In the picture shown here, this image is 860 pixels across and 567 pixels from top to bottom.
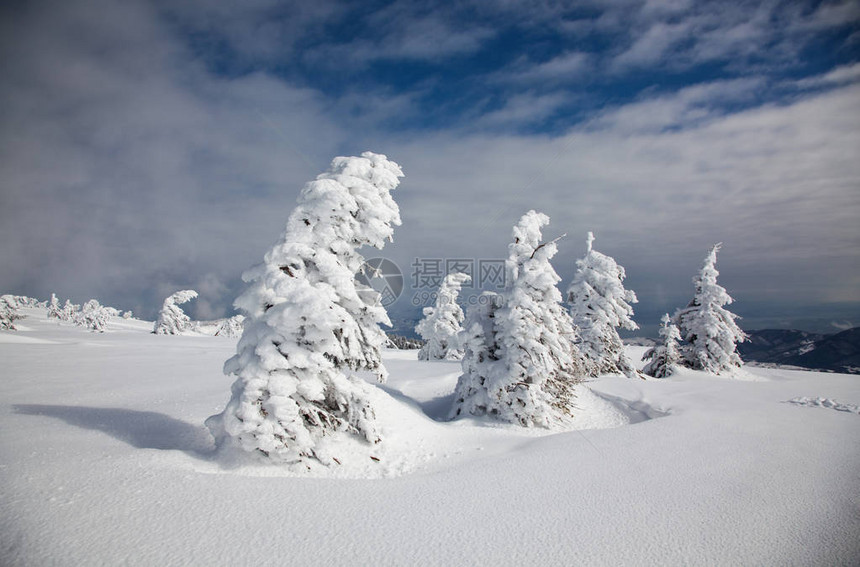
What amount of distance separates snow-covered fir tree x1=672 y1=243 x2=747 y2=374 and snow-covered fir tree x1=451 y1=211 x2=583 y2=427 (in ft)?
63.1

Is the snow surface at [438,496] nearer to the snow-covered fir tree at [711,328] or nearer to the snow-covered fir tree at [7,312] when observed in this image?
the snow-covered fir tree at [711,328]

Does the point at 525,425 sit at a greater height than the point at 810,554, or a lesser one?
lesser

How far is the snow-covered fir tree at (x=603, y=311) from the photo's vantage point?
77.4 feet

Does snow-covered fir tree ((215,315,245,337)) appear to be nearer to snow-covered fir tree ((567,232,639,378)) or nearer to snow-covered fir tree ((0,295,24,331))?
snow-covered fir tree ((0,295,24,331))

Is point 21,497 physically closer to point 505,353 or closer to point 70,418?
point 70,418

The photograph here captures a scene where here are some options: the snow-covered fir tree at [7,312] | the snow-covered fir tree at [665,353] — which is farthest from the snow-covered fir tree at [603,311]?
the snow-covered fir tree at [7,312]

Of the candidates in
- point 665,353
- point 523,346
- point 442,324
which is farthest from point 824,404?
point 442,324

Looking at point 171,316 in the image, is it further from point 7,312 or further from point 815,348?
point 815,348

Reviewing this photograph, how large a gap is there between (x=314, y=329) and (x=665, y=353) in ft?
85.9

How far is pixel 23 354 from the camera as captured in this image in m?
17.7

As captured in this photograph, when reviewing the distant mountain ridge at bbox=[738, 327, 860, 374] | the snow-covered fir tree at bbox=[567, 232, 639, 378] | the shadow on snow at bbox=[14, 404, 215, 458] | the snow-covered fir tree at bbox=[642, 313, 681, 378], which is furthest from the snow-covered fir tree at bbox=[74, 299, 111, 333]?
the distant mountain ridge at bbox=[738, 327, 860, 374]

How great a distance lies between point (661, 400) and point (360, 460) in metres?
13.0

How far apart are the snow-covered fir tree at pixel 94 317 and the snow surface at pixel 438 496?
3909 centimetres

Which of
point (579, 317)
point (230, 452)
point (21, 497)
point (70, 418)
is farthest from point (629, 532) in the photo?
point (579, 317)
